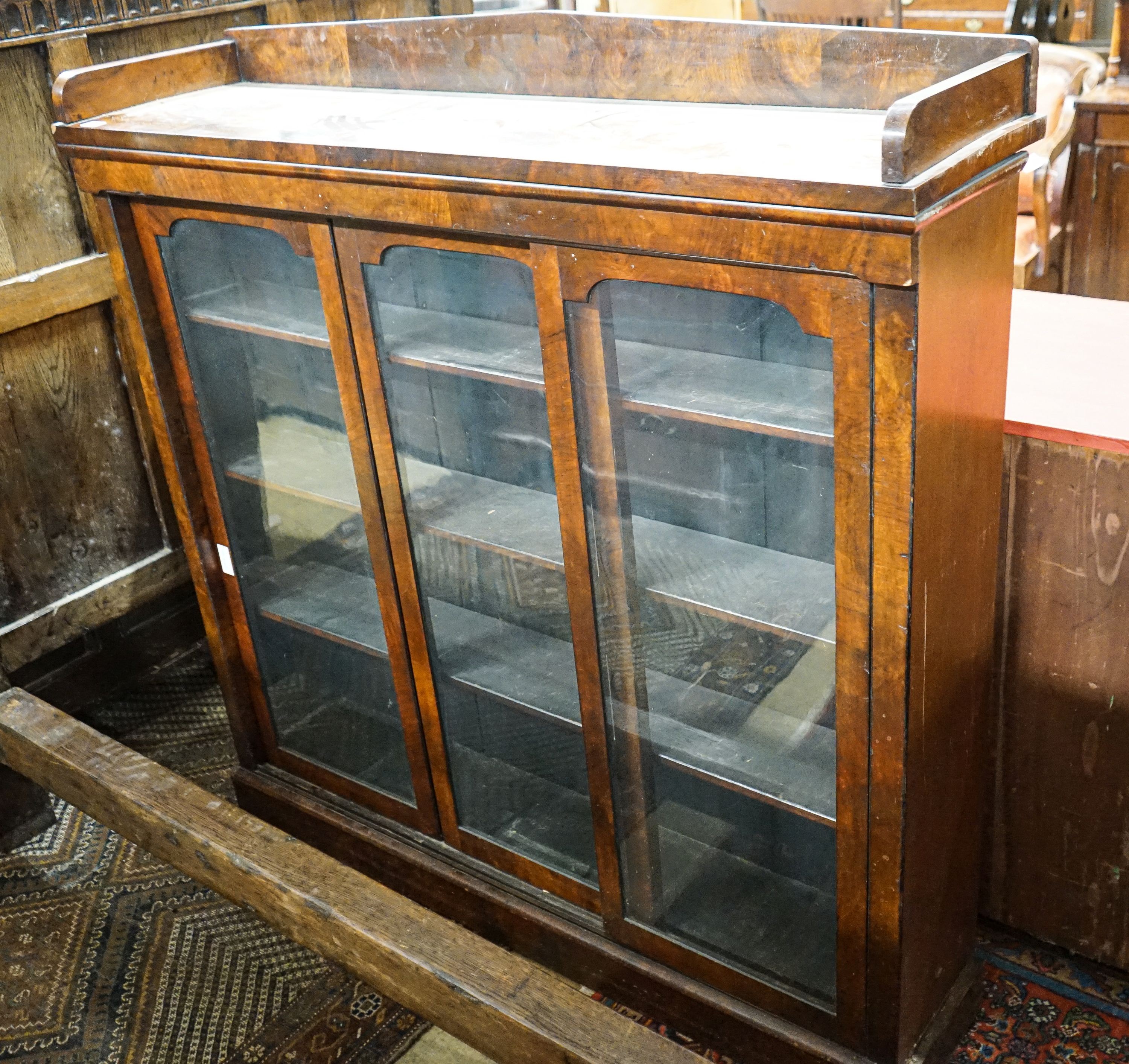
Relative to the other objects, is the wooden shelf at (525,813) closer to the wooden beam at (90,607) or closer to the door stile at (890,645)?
the door stile at (890,645)

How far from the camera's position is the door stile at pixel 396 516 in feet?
6.26

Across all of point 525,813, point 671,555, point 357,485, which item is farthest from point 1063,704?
point 357,485

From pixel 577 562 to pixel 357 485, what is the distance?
487mm

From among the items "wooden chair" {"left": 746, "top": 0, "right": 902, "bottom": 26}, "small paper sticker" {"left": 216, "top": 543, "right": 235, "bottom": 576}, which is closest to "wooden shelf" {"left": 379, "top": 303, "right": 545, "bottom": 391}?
"small paper sticker" {"left": 216, "top": 543, "right": 235, "bottom": 576}

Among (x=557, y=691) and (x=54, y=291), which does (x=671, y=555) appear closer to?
(x=557, y=691)

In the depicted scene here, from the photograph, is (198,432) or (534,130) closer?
(534,130)

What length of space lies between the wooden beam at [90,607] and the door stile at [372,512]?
1.15 meters

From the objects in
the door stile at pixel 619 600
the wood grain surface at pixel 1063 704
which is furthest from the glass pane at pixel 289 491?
the wood grain surface at pixel 1063 704

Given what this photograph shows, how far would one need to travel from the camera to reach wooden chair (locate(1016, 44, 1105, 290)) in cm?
369

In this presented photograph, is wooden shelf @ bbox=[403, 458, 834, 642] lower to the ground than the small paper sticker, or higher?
higher

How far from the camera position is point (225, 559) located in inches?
97.4

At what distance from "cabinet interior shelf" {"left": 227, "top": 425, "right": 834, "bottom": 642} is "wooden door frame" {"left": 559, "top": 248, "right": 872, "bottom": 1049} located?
0.09 m

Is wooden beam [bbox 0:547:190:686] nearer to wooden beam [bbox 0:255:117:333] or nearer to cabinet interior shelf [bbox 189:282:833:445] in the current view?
wooden beam [bbox 0:255:117:333]

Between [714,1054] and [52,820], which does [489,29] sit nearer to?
[714,1054]
